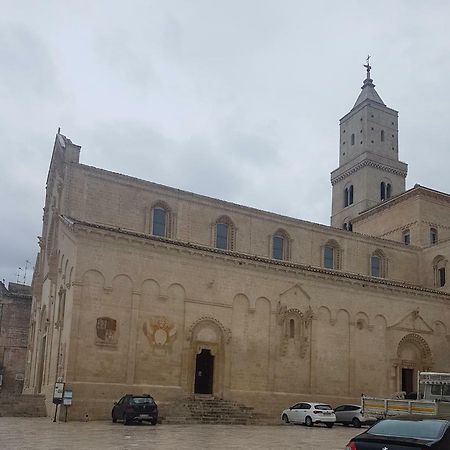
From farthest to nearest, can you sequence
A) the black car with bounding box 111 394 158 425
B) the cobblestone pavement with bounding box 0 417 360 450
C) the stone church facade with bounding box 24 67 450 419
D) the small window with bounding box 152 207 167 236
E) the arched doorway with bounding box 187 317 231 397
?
1. the small window with bounding box 152 207 167 236
2. the arched doorway with bounding box 187 317 231 397
3. the stone church facade with bounding box 24 67 450 419
4. the black car with bounding box 111 394 158 425
5. the cobblestone pavement with bounding box 0 417 360 450

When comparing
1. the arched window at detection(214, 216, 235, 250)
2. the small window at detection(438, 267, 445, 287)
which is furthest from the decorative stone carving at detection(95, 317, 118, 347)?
the small window at detection(438, 267, 445, 287)

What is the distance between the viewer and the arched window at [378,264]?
159ft

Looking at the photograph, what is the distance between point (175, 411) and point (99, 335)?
5511 millimetres

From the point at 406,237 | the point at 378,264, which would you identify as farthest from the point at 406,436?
the point at 406,237

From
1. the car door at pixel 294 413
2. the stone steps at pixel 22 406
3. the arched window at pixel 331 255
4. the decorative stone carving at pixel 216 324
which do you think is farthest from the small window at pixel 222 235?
the stone steps at pixel 22 406

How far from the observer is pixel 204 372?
36031 millimetres

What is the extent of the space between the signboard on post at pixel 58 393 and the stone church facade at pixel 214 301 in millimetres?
997

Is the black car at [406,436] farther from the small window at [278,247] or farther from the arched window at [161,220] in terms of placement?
the small window at [278,247]

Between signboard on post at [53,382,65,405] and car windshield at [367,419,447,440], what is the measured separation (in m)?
21.5

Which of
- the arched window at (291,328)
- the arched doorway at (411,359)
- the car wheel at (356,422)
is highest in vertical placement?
the arched window at (291,328)

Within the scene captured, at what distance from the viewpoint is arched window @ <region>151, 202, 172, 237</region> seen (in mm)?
39781

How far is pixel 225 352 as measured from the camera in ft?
118

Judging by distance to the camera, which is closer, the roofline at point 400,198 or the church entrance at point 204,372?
the church entrance at point 204,372

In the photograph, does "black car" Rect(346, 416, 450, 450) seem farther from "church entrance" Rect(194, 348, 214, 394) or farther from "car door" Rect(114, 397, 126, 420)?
"church entrance" Rect(194, 348, 214, 394)
